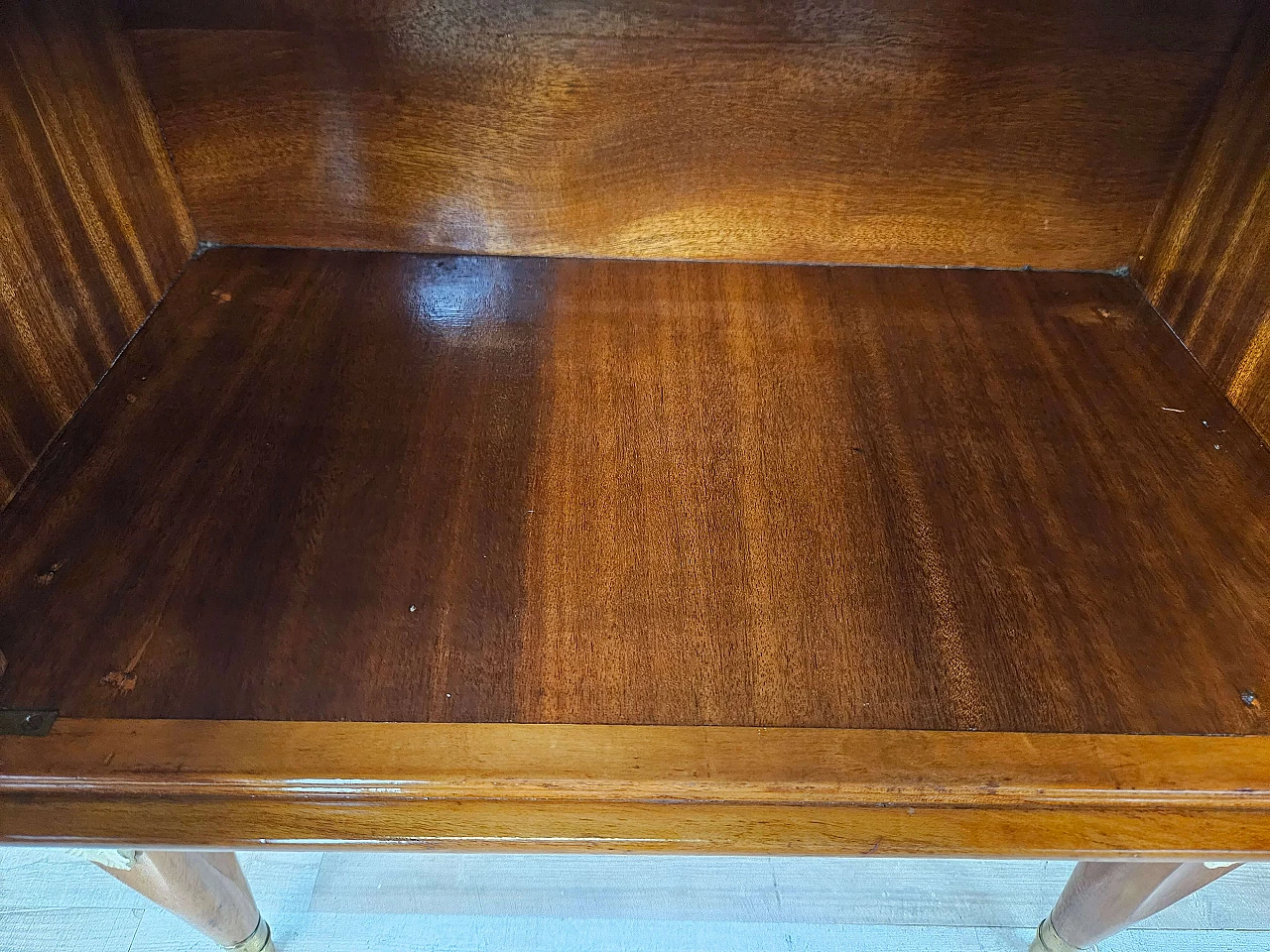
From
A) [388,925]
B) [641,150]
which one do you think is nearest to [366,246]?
[641,150]

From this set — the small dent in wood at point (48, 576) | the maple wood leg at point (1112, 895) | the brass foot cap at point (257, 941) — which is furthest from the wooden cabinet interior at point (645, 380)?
the brass foot cap at point (257, 941)

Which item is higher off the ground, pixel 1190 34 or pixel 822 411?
pixel 1190 34

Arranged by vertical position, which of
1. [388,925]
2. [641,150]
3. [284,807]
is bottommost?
[388,925]

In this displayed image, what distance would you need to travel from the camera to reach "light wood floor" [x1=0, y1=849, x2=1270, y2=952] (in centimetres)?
91

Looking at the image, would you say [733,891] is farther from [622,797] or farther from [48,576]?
[48,576]

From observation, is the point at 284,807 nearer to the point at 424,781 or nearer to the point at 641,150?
the point at 424,781

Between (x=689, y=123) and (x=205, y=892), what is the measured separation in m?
0.74

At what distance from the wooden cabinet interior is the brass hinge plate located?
1cm

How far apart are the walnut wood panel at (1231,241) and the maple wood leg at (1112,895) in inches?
12.7

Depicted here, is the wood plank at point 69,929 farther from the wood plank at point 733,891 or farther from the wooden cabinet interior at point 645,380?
the wooden cabinet interior at point 645,380

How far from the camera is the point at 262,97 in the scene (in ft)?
2.54

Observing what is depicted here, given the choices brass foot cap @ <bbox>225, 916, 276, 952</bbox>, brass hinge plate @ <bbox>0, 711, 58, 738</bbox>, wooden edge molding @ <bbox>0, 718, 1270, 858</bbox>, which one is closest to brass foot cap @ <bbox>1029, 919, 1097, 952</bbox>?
wooden edge molding @ <bbox>0, 718, 1270, 858</bbox>

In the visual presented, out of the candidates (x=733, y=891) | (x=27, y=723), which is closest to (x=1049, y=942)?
(x=733, y=891)

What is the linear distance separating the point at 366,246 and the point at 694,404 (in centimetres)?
37
